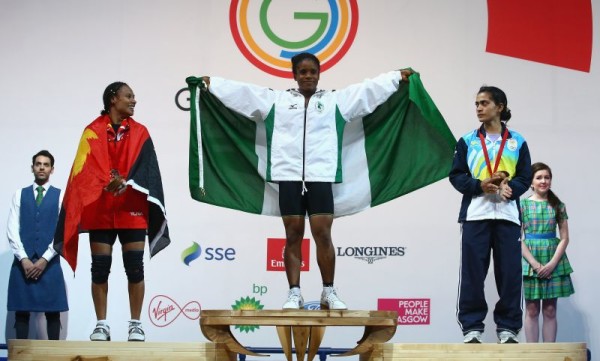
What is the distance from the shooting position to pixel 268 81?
18.5 ft

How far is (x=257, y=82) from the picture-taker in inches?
222

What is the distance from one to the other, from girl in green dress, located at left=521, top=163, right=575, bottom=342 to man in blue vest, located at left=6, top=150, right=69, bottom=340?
2812 mm

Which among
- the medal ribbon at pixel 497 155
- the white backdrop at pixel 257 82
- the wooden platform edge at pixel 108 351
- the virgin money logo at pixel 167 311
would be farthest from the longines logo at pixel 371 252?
the wooden platform edge at pixel 108 351

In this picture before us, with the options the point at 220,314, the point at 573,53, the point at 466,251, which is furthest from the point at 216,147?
the point at 573,53

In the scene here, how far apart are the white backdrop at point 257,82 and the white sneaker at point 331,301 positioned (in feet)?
A: 5.63

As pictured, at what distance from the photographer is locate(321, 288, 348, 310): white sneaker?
3688mm

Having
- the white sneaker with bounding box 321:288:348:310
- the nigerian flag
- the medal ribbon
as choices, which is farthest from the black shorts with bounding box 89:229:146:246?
the medal ribbon

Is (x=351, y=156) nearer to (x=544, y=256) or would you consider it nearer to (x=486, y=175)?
(x=486, y=175)

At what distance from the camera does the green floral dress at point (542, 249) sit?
506 cm

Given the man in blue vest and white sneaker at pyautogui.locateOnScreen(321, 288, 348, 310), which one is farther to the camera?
the man in blue vest

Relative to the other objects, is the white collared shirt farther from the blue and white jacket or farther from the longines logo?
the blue and white jacket

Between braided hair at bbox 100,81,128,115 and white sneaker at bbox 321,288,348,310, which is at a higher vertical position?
braided hair at bbox 100,81,128,115

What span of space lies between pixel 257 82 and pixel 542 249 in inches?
82.7

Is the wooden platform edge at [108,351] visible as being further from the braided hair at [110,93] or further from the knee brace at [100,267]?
the braided hair at [110,93]
